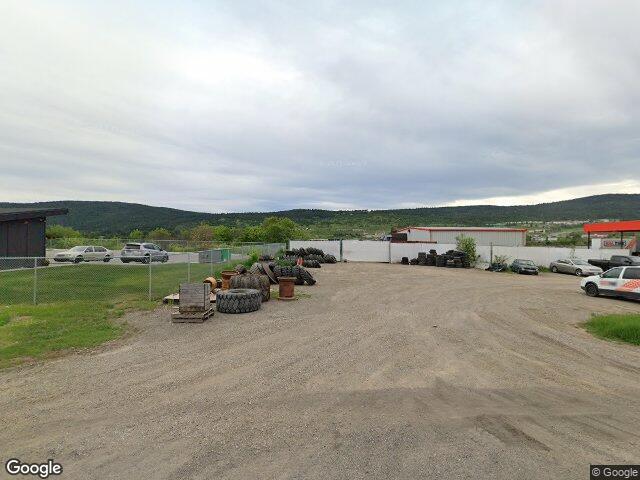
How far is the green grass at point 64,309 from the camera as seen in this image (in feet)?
27.8

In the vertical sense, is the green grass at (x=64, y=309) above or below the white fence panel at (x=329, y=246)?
below

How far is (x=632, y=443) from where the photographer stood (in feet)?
15.2

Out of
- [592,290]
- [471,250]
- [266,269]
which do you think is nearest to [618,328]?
[592,290]

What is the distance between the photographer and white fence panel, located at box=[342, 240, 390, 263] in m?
45.7

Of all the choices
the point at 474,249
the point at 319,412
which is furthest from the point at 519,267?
the point at 319,412

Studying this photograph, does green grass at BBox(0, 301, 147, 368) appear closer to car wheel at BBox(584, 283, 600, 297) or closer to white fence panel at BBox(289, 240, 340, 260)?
car wheel at BBox(584, 283, 600, 297)

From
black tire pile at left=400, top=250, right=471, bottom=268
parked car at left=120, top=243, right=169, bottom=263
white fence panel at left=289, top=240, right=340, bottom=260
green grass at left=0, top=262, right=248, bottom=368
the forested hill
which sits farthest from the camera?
the forested hill

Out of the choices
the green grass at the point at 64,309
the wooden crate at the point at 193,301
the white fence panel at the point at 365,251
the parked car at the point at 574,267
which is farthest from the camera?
the white fence panel at the point at 365,251

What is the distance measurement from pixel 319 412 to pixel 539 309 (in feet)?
41.5

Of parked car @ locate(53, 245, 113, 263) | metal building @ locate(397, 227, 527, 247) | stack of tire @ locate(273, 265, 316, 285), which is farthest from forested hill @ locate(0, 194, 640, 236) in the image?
stack of tire @ locate(273, 265, 316, 285)

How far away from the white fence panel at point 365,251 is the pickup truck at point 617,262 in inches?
820

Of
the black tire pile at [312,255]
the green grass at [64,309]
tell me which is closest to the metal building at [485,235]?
the black tire pile at [312,255]

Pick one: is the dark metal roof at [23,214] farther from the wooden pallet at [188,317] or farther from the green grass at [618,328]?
the green grass at [618,328]

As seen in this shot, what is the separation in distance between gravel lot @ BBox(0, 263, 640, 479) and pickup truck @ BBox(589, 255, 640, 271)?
977 inches
